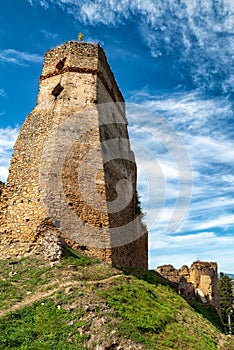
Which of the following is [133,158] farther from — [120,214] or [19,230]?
[19,230]

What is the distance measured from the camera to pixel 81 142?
13602mm

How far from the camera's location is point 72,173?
12914mm

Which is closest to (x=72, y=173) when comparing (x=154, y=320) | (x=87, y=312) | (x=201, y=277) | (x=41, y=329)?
(x=87, y=312)

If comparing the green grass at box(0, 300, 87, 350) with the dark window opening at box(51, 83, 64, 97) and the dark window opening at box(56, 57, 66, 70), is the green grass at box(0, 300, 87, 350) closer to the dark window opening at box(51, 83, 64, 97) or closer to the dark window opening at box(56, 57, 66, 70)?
the dark window opening at box(51, 83, 64, 97)

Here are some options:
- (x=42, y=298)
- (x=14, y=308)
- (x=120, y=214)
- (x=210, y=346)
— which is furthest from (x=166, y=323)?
(x=120, y=214)

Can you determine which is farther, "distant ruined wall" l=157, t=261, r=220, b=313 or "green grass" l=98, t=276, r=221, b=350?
"distant ruined wall" l=157, t=261, r=220, b=313

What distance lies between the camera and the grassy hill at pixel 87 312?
7062mm

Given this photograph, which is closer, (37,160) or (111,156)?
(37,160)

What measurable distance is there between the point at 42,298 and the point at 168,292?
581 cm

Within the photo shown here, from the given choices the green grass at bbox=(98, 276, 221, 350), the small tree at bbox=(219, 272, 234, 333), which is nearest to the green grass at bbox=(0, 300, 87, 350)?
the green grass at bbox=(98, 276, 221, 350)

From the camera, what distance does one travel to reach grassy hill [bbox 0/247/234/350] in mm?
7062

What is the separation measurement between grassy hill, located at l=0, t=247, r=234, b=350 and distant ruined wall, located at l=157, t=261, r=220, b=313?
30.3 ft

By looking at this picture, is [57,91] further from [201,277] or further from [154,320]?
[201,277]

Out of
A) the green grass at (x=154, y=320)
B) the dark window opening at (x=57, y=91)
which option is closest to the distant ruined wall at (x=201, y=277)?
the green grass at (x=154, y=320)
